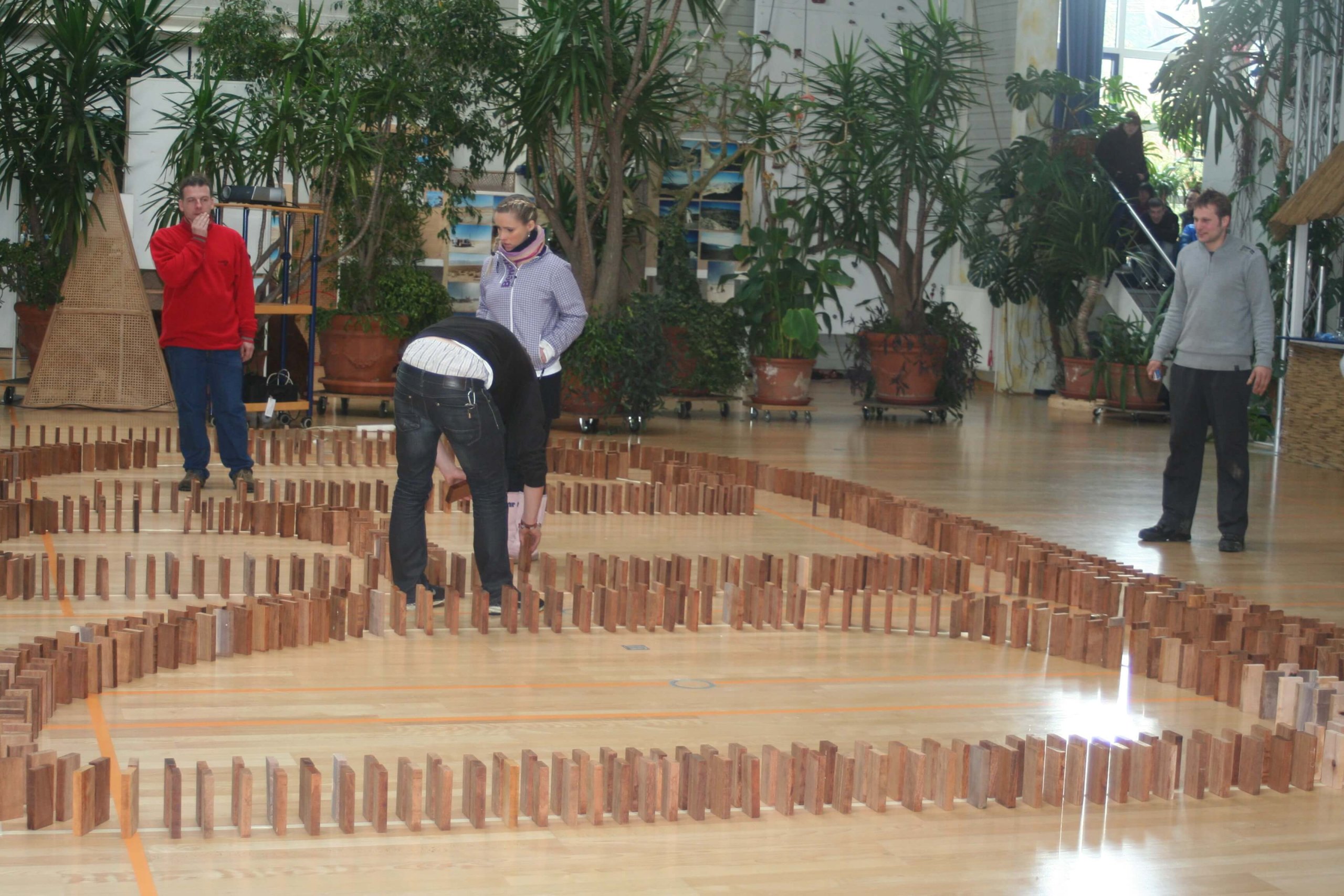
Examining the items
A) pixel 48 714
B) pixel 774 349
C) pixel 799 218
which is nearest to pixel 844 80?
pixel 799 218

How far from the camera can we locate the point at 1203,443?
6422mm

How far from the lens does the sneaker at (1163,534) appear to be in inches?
257

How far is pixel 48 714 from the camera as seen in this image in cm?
329

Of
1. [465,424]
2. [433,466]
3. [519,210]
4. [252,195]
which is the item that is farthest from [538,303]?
[252,195]

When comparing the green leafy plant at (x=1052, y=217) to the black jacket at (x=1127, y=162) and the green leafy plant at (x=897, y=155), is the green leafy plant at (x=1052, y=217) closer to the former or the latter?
the black jacket at (x=1127, y=162)

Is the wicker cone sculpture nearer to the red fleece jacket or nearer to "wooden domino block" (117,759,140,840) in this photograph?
the red fleece jacket

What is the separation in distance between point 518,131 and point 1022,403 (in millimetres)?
6138

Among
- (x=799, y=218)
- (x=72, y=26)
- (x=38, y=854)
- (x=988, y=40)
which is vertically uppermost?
(x=988, y=40)

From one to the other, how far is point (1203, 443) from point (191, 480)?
4321mm

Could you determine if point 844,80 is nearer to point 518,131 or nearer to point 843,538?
point 518,131

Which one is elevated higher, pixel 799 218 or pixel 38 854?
pixel 799 218

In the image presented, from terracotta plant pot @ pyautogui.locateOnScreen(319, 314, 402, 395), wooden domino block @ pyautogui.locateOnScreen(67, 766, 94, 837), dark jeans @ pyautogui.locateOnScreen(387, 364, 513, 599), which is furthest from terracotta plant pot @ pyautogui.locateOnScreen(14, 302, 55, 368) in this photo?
wooden domino block @ pyautogui.locateOnScreen(67, 766, 94, 837)

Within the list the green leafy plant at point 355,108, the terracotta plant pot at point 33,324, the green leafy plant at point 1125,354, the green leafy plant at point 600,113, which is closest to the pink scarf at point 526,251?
the green leafy plant at point 600,113

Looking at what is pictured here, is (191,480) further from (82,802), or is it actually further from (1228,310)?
(1228,310)
